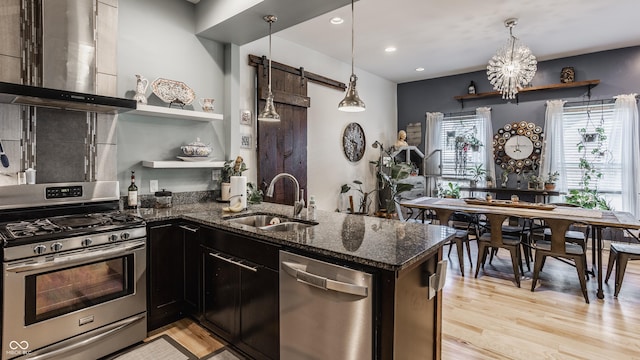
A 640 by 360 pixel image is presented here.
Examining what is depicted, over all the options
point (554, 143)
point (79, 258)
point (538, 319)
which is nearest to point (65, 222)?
point (79, 258)

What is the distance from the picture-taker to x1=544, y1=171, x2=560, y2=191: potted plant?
522cm

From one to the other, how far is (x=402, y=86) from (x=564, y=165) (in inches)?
134

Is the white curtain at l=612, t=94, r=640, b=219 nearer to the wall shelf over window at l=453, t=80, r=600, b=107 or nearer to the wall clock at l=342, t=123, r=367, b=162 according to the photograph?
the wall shelf over window at l=453, t=80, r=600, b=107

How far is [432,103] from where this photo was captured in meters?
6.68

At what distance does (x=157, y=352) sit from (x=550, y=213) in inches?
153

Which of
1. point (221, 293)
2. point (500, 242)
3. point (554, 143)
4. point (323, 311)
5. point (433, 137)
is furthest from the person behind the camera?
point (433, 137)

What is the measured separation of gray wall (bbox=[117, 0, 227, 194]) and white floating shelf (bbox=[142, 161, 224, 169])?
0.13 m

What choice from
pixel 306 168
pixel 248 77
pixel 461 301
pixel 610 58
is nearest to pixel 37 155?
pixel 248 77

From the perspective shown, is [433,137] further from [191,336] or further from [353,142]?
[191,336]

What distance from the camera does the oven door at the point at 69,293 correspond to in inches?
70.7

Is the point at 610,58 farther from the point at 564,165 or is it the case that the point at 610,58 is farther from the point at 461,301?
the point at 461,301

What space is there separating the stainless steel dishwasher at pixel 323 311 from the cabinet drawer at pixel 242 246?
116 millimetres

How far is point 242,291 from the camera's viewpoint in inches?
83.3

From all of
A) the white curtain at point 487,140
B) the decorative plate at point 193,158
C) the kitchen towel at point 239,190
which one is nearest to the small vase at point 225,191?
the decorative plate at point 193,158
